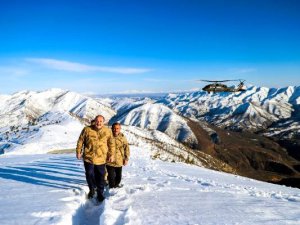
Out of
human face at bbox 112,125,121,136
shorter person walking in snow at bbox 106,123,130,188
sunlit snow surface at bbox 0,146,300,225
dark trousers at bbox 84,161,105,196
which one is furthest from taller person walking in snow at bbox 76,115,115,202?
shorter person walking in snow at bbox 106,123,130,188

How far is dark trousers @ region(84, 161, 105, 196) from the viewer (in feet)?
37.2

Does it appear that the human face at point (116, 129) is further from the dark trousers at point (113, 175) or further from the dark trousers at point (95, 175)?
the dark trousers at point (95, 175)

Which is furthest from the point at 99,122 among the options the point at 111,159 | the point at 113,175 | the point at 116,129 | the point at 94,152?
the point at 113,175

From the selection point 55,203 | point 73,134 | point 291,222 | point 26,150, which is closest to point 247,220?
point 291,222

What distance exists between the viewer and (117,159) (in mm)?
13102

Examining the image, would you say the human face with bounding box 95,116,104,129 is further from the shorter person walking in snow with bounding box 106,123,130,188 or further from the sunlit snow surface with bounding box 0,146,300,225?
the sunlit snow surface with bounding box 0,146,300,225

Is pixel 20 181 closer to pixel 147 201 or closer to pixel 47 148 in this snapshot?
pixel 147 201

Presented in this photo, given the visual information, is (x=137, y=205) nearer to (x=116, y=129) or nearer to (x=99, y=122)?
(x=99, y=122)

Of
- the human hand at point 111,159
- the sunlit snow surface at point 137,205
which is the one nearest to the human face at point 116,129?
the human hand at point 111,159

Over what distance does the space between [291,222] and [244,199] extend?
3.07 m

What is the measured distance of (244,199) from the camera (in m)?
11.3

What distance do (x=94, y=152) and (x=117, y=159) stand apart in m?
1.94

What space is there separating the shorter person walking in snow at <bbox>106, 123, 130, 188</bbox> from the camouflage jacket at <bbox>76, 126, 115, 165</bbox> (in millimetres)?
1468

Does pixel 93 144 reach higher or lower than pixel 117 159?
higher
